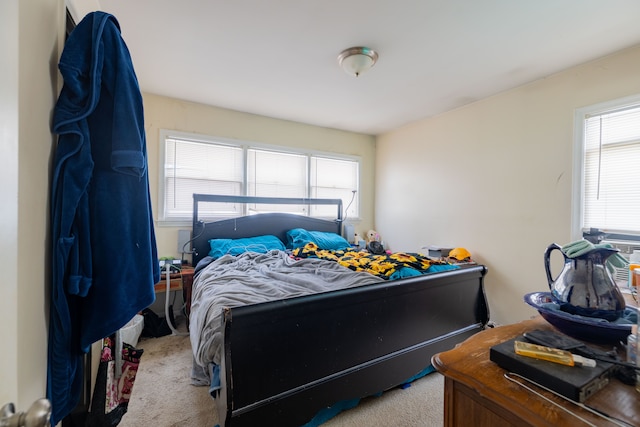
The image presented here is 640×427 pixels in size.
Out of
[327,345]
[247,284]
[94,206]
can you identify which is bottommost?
[327,345]

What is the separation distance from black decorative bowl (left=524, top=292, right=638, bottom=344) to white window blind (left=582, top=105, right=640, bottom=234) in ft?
6.51

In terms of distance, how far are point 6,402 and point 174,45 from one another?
2.49m

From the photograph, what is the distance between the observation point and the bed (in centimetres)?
128

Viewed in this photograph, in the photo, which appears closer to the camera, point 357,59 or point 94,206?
point 94,206

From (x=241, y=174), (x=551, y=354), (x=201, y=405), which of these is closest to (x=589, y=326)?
(x=551, y=354)

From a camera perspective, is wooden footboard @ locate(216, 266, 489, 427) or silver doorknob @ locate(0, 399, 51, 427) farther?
wooden footboard @ locate(216, 266, 489, 427)

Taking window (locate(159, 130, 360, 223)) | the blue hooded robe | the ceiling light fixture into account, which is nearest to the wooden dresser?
the blue hooded robe

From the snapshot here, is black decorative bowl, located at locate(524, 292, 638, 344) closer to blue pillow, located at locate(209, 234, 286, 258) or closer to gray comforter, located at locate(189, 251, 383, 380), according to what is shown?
gray comforter, located at locate(189, 251, 383, 380)

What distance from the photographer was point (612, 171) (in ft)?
7.38

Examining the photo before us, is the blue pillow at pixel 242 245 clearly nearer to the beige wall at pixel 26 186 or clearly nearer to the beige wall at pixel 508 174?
the beige wall at pixel 508 174

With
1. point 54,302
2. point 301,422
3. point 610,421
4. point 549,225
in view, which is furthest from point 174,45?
point 549,225

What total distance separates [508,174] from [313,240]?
7.55 ft

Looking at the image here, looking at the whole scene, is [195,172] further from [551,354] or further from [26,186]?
[551,354]

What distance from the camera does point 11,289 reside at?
0.45m
